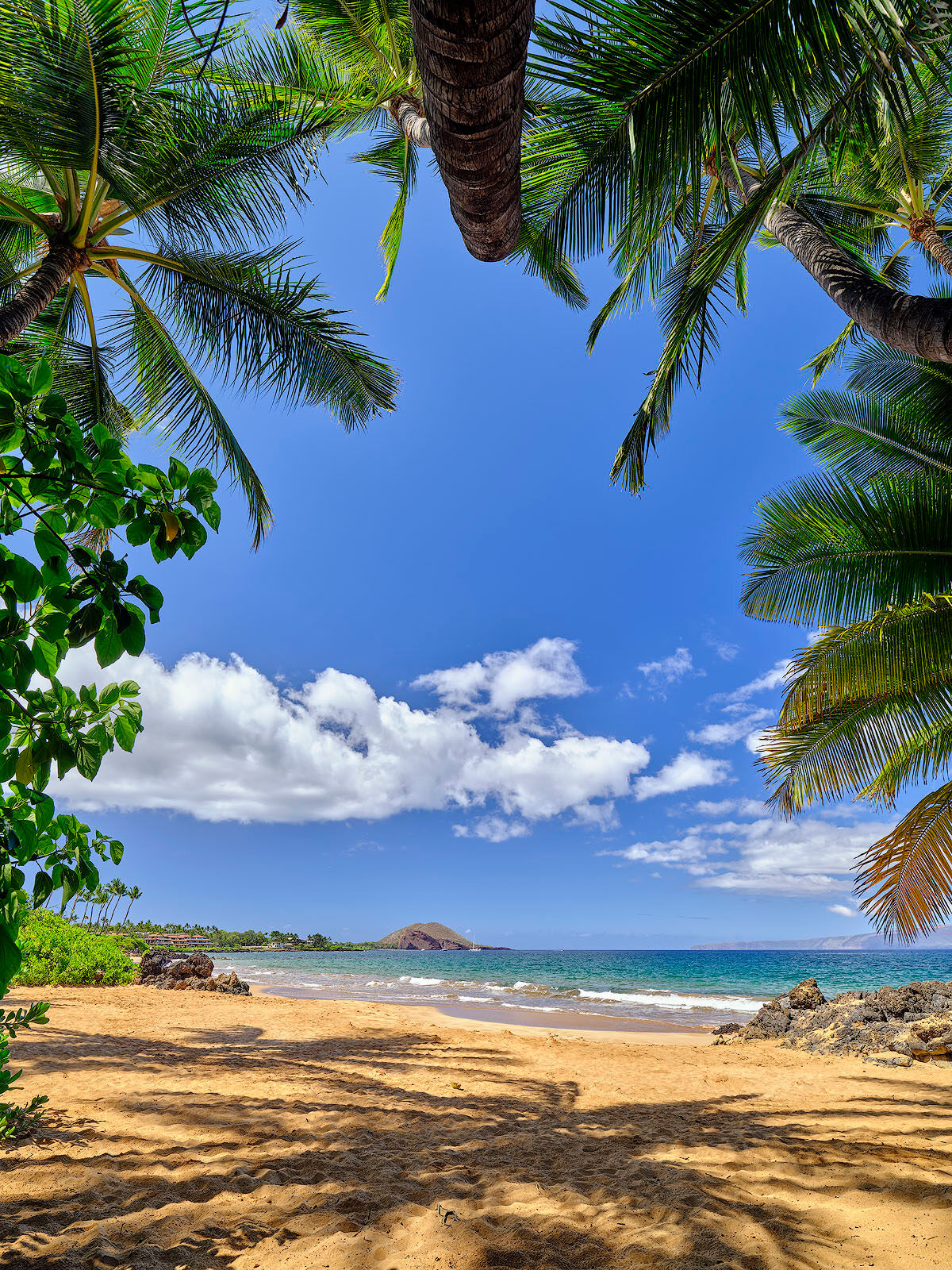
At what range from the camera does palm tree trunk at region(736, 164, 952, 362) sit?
369 centimetres

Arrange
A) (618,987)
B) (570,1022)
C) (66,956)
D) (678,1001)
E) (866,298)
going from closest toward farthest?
(866,298) → (66,956) → (570,1022) → (678,1001) → (618,987)

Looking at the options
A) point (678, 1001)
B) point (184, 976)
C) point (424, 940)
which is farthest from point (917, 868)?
point (424, 940)

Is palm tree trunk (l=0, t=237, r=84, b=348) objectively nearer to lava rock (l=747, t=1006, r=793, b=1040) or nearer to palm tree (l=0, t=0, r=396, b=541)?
palm tree (l=0, t=0, r=396, b=541)

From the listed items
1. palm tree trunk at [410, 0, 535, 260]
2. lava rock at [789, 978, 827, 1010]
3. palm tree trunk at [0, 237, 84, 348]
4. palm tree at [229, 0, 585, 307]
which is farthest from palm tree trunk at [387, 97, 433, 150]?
lava rock at [789, 978, 827, 1010]

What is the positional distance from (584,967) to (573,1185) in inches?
2068

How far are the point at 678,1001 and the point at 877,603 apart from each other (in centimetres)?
1973

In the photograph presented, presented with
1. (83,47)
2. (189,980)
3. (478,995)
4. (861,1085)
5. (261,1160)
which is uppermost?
(83,47)

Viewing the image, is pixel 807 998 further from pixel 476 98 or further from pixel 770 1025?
pixel 476 98

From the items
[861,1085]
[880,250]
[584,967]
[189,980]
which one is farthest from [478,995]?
[584,967]

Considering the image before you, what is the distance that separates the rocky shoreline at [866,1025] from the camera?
7.91 metres

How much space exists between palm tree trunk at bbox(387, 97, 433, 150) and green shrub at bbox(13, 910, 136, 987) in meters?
12.8

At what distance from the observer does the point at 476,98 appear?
182cm

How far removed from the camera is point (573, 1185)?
3.22 metres

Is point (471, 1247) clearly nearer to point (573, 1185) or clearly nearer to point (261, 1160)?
point (573, 1185)
